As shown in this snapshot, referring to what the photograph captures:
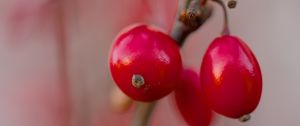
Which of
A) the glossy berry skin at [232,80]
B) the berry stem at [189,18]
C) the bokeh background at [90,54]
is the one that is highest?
the berry stem at [189,18]

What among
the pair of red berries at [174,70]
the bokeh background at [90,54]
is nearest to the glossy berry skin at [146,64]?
the pair of red berries at [174,70]

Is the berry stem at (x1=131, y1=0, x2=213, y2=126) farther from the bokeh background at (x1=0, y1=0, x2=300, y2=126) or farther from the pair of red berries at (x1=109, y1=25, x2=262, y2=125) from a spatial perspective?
the bokeh background at (x1=0, y1=0, x2=300, y2=126)

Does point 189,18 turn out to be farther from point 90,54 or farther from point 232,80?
point 90,54

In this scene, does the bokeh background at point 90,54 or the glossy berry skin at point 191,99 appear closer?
the glossy berry skin at point 191,99

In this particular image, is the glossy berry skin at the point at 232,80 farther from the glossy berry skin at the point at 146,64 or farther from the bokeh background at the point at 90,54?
the bokeh background at the point at 90,54

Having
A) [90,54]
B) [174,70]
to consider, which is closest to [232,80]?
[174,70]

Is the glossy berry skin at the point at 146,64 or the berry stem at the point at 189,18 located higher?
the berry stem at the point at 189,18

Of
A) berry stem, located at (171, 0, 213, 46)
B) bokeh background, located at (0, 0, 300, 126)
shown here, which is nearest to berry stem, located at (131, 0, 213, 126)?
berry stem, located at (171, 0, 213, 46)

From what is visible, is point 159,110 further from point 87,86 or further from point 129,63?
point 129,63
